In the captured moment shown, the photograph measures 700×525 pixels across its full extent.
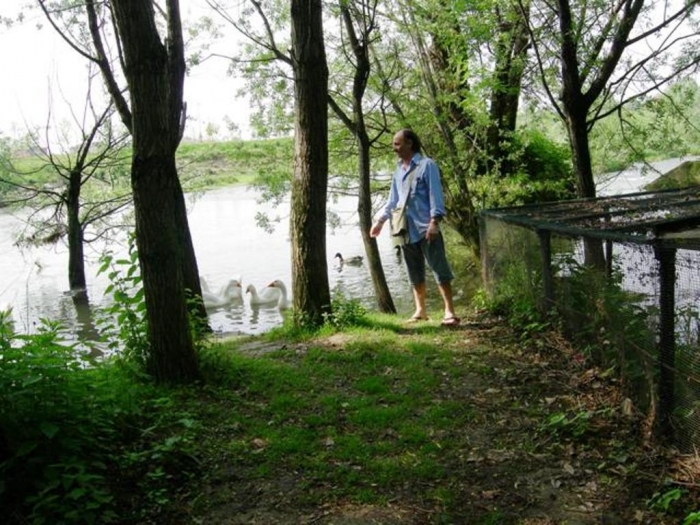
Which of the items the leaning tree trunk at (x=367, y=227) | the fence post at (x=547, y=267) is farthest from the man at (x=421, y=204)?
the leaning tree trunk at (x=367, y=227)

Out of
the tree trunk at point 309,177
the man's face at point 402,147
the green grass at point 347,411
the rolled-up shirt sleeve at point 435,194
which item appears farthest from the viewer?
the tree trunk at point 309,177

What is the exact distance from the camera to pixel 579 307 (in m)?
4.88

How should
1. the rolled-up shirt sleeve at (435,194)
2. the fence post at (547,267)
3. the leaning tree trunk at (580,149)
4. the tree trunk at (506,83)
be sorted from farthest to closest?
1. the tree trunk at (506,83)
2. the leaning tree trunk at (580,149)
3. the rolled-up shirt sleeve at (435,194)
4. the fence post at (547,267)

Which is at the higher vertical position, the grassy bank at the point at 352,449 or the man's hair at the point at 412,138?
the man's hair at the point at 412,138

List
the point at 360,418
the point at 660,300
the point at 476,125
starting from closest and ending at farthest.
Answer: the point at 660,300, the point at 360,418, the point at 476,125

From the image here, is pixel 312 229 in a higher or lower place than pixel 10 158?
lower

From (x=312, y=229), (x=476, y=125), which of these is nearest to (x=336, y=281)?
(x=476, y=125)

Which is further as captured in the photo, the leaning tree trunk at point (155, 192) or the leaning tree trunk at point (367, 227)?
the leaning tree trunk at point (367, 227)

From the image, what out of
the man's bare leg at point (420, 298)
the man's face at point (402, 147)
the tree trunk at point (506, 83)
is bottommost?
the man's bare leg at point (420, 298)

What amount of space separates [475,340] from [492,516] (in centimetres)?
316

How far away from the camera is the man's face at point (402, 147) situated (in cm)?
651

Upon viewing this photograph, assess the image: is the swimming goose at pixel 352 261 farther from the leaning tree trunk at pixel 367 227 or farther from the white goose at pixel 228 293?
the leaning tree trunk at pixel 367 227

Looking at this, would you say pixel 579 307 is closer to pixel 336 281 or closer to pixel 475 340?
pixel 475 340

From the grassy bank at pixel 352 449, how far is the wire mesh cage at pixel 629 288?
0.24 metres
